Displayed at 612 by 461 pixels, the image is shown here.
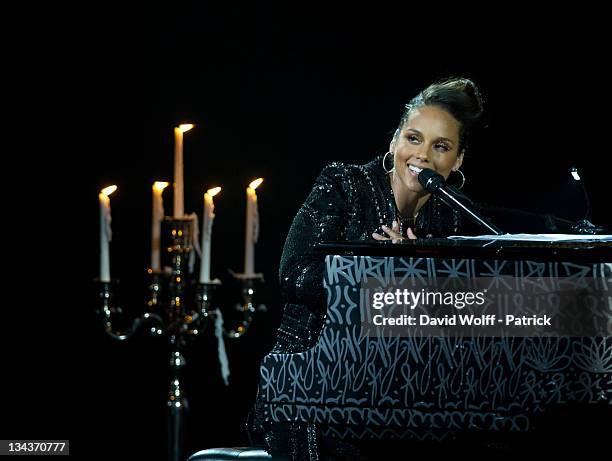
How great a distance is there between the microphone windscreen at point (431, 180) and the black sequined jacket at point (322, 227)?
0.92 ft

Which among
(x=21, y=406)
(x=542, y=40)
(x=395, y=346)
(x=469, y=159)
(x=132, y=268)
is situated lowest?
(x=21, y=406)

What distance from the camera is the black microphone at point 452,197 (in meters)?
1.91

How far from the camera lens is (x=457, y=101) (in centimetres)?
254

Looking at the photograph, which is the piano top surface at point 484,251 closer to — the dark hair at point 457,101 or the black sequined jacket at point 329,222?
the black sequined jacket at point 329,222

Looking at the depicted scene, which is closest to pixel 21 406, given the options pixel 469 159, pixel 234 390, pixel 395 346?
pixel 234 390

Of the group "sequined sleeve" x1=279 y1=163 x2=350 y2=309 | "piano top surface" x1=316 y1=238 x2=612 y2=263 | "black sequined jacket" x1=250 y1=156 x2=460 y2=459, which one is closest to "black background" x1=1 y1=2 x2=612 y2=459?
"black sequined jacket" x1=250 y1=156 x2=460 y2=459

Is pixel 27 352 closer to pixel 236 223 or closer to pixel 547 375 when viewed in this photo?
pixel 236 223

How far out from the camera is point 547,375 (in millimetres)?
1709

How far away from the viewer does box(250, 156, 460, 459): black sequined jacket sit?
6.97 feet

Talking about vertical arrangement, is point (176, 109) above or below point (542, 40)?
below

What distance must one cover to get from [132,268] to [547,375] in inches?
81.9

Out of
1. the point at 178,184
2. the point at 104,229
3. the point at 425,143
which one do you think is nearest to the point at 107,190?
the point at 104,229

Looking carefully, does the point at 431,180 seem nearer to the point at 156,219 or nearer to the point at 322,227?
the point at 322,227

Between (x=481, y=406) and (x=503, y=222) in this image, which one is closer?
(x=481, y=406)
